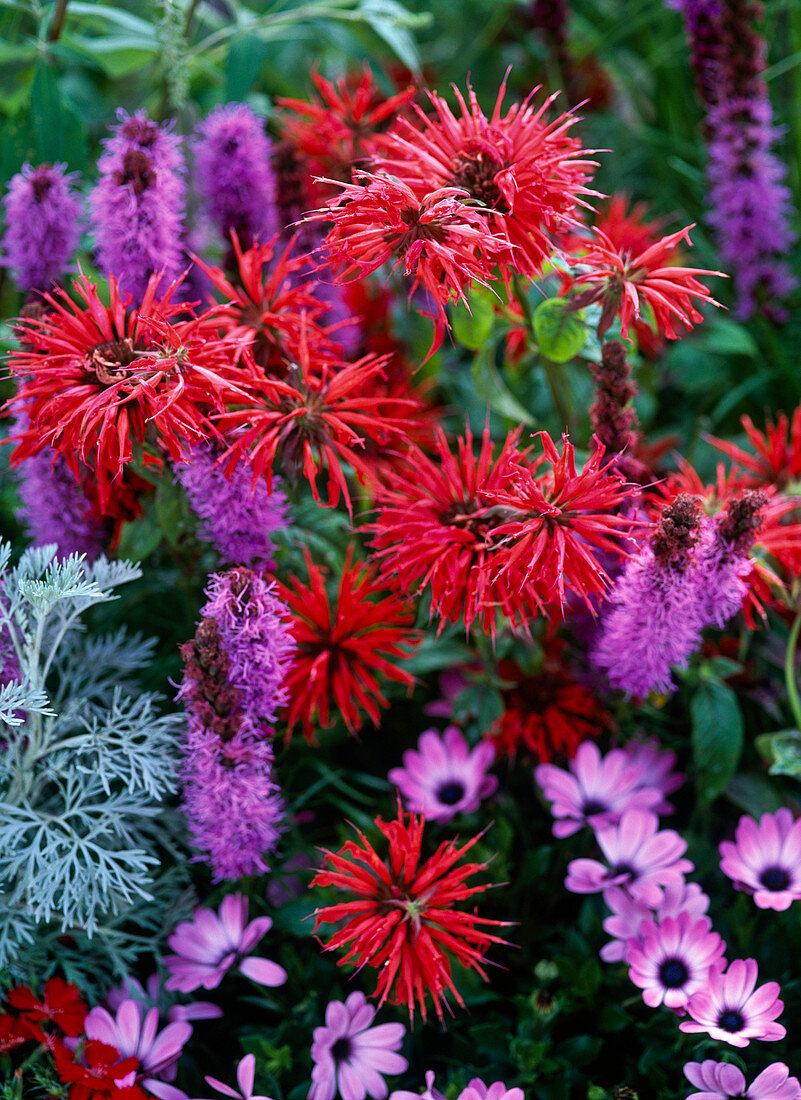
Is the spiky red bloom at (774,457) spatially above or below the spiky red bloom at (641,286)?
below

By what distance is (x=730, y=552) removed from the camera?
1.69 feet

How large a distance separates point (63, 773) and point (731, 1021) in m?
0.39

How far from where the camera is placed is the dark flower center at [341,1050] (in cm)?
53

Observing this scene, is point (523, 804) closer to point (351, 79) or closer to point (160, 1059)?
point (160, 1059)

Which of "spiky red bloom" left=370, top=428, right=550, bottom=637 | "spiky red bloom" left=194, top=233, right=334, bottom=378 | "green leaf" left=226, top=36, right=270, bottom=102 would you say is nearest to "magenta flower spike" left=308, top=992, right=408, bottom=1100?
"spiky red bloom" left=370, top=428, right=550, bottom=637

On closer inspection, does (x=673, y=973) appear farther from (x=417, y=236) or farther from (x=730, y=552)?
(x=417, y=236)

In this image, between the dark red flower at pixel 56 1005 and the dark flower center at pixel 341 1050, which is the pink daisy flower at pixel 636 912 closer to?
the dark flower center at pixel 341 1050

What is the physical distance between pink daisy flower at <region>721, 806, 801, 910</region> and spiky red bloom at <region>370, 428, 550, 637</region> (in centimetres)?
21

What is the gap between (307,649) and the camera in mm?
589

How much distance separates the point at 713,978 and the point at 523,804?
0.24 meters

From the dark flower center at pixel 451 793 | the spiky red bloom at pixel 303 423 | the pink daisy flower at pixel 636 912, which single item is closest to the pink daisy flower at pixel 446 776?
the dark flower center at pixel 451 793

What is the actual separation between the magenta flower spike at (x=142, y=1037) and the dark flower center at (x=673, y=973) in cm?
28

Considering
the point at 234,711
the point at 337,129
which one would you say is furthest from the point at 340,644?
the point at 337,129

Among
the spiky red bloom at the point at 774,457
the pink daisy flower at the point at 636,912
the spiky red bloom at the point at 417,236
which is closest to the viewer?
the spiky red bloom at the point at 417,236
